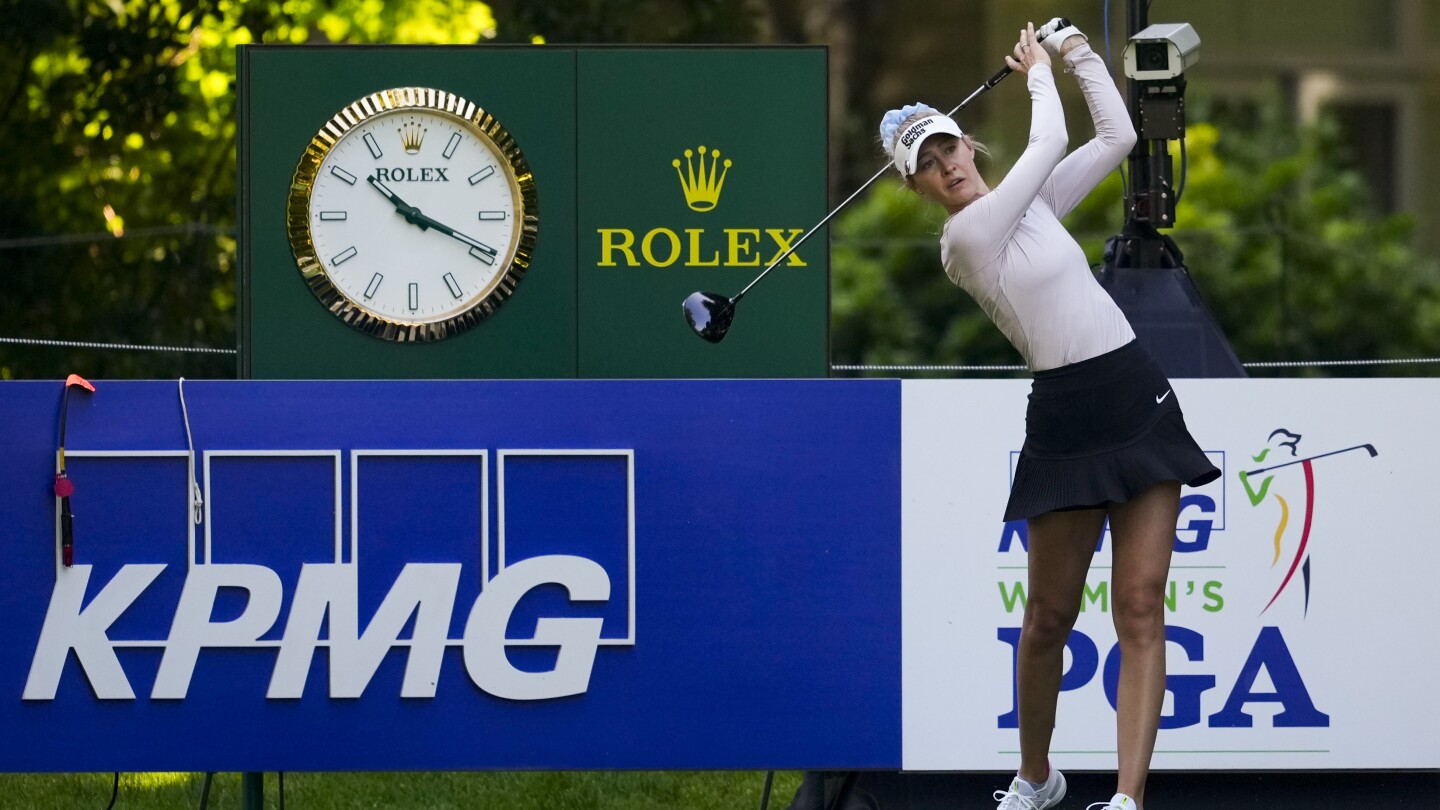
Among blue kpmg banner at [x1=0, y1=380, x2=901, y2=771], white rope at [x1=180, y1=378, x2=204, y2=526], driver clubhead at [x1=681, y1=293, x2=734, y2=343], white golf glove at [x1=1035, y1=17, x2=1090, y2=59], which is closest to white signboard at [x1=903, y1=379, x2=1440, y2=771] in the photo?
blue kpmg banner at [x1=0, y1=380, x2=901, y2=771]

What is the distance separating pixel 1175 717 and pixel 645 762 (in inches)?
51.8

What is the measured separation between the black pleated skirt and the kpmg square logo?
107cm

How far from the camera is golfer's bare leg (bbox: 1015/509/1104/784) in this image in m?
4.34

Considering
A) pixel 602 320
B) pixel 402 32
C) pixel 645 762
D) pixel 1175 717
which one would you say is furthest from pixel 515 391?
pixel 402 32

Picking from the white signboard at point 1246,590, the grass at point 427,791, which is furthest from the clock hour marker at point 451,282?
the grass at point 427,791

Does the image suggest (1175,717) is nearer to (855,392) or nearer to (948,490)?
(948,490)

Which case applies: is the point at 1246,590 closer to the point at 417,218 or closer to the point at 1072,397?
the point at 1072,397

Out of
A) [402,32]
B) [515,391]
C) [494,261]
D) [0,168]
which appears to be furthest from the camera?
[402,32]

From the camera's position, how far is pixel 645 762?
4781 millimetres

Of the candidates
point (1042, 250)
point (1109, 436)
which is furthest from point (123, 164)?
point (1109, 436)

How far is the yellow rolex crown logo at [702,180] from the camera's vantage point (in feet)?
17.5

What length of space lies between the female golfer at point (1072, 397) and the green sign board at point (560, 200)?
992mm

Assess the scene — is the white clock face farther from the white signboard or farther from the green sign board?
the white signboard

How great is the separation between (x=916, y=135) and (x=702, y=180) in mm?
1176
